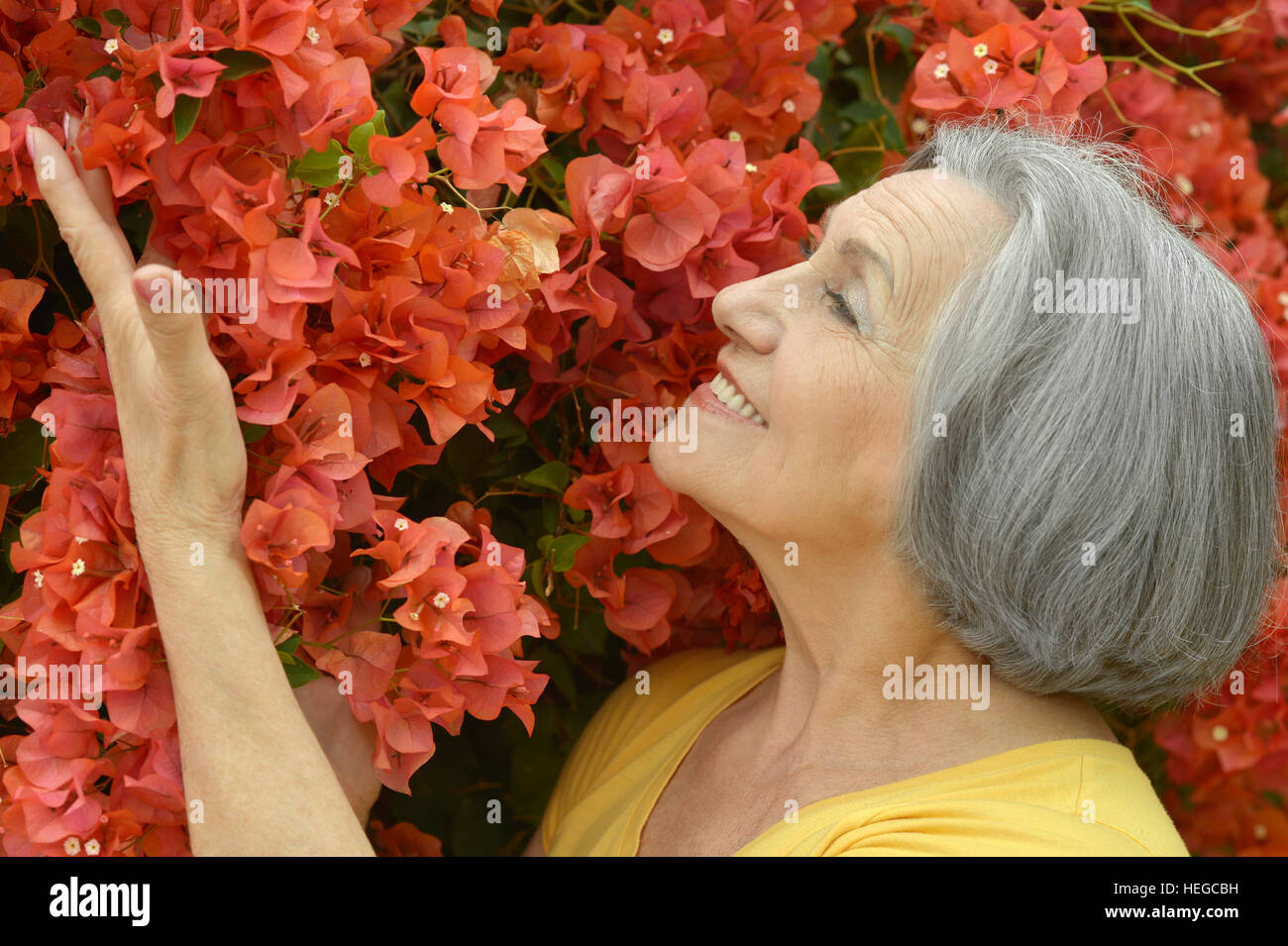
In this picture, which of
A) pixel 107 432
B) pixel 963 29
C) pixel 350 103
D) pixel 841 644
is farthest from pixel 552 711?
pixel 963 29

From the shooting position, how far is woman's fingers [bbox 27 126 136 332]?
820mm

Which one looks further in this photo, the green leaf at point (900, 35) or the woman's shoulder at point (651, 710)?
the green leaf at point (900, 35)

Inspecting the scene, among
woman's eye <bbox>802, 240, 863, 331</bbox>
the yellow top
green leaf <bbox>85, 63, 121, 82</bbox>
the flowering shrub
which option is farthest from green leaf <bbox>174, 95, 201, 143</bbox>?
the yellow top

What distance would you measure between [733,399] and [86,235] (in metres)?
0.57

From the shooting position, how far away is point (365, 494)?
90 centimetres

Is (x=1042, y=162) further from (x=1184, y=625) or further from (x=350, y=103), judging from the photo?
(x=350, y=103)

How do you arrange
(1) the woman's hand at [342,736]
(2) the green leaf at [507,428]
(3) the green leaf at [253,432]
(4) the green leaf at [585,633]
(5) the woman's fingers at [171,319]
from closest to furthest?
1. (5) the woman's fingers at [171,319]
2. (3) the green leaf at [253,432]
3. (1) the woman's hand at [342,736]
4. (2) the green leaf at [507,428]
5. (4) the green leaf at [585,633]

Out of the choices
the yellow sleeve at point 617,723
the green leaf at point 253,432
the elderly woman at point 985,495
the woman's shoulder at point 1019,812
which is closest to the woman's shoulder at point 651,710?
the yellow sleeve at point 617,723

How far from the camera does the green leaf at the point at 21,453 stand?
977mm

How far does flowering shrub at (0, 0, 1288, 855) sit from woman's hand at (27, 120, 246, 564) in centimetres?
2

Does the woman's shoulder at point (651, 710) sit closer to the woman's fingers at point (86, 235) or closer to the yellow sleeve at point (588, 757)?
the yellow sleeve at point (588, 757)

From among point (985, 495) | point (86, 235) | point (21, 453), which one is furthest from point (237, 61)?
point (985, 495)

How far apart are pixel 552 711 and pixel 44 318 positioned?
690 mm

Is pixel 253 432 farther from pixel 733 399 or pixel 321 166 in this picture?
pixel 733 399
